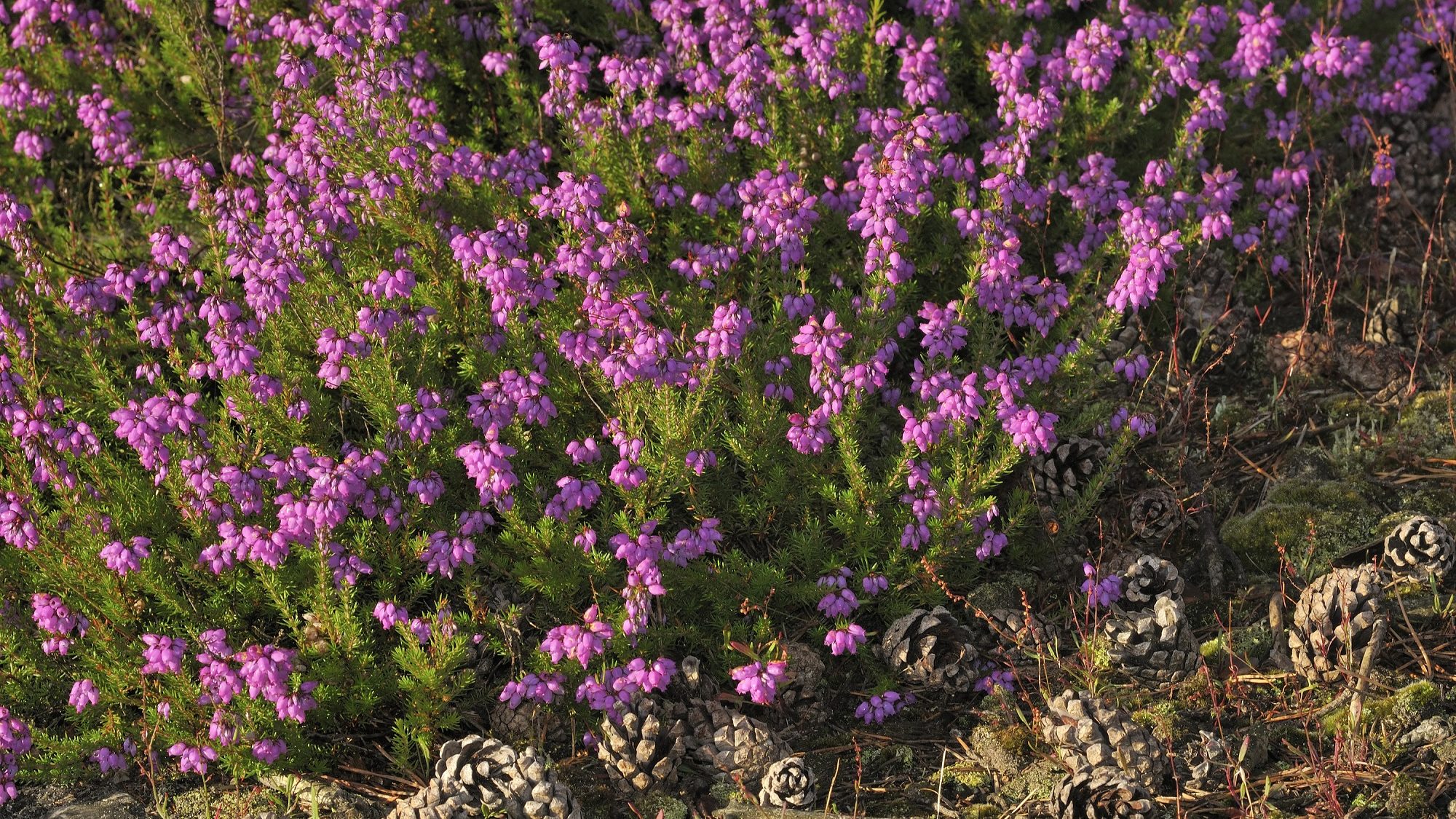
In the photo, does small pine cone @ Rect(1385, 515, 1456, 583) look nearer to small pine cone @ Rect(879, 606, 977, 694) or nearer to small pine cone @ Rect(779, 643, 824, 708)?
small pine cone @ Rect(879, 606, 977, 694)

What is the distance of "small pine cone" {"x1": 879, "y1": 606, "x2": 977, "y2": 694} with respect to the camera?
4.55 metres

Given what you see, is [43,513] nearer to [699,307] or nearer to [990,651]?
[699,307]

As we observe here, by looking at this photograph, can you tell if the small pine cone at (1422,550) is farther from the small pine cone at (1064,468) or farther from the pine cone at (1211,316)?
the pine cone at (1211,316)

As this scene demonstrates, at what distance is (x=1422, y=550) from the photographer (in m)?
4.59

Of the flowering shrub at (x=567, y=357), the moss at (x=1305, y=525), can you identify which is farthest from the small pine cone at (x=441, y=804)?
the moss at (x=1305, y=525)

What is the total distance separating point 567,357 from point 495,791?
158cm

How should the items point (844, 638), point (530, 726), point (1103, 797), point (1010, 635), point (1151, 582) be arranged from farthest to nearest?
point (1010, 635) → point (1151, 582) → point (530, 726) → point (844, 638) → point (1103, 797)

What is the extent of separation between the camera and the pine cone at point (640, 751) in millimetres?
4172

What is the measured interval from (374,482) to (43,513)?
140 cm

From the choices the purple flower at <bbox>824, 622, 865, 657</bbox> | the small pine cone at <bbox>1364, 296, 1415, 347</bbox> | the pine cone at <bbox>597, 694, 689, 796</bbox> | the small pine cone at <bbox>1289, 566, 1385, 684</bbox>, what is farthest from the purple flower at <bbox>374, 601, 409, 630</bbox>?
the small pine cone at <bbox>1364, 296, 1415, 347</bbox>

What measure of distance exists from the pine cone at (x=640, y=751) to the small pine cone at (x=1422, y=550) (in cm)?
273

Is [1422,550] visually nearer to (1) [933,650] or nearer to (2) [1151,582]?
(2) [1151,582]

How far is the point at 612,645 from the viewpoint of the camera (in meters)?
4.46

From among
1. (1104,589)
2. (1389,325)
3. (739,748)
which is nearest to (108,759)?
(739,748)
